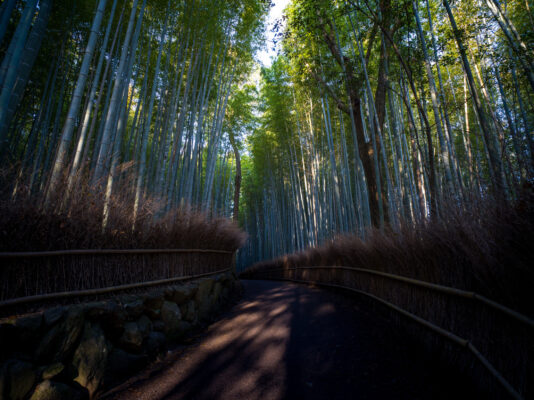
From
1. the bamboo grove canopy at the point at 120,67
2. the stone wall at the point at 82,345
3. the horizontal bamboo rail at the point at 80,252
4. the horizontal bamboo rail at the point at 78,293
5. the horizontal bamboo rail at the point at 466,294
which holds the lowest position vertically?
the stone wall at the point at 82,345

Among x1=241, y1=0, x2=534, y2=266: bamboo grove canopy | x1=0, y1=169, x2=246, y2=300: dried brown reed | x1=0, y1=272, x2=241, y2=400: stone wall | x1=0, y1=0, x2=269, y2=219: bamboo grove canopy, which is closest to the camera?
x1=0, y1=272, x2=241, y2=400: stone wall

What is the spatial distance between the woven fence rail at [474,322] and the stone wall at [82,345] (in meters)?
2.13

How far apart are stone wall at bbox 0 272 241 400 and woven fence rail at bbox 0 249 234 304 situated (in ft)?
0.54

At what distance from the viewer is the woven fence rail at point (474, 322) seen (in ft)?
3.35

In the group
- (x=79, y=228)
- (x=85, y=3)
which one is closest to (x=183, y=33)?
(x=85, y=3)

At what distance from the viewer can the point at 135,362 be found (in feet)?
5.95

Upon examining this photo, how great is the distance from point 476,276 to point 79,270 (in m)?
2.49

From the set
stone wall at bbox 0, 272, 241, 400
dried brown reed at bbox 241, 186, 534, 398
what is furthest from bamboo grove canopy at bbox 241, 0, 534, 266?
stone wall at bbox 0, 272, 241, 400

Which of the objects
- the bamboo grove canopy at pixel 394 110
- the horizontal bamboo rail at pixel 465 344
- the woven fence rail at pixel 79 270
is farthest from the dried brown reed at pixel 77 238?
the bamboo grove canopy at pixel 394 110

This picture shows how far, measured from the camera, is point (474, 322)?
53.9 inches

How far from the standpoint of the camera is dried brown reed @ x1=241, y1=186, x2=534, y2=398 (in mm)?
1053

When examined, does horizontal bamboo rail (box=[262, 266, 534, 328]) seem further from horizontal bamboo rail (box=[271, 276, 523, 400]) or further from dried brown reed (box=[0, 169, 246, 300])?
dried brown reed (box=[0, 169, 246, 300])

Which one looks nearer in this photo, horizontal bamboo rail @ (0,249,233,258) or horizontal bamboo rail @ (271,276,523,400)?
horizontal bamboo rail @ (271,276,523,400)

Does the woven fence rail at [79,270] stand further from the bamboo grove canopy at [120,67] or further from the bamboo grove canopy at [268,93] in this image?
the bamboo grove canopy at [120,67]
